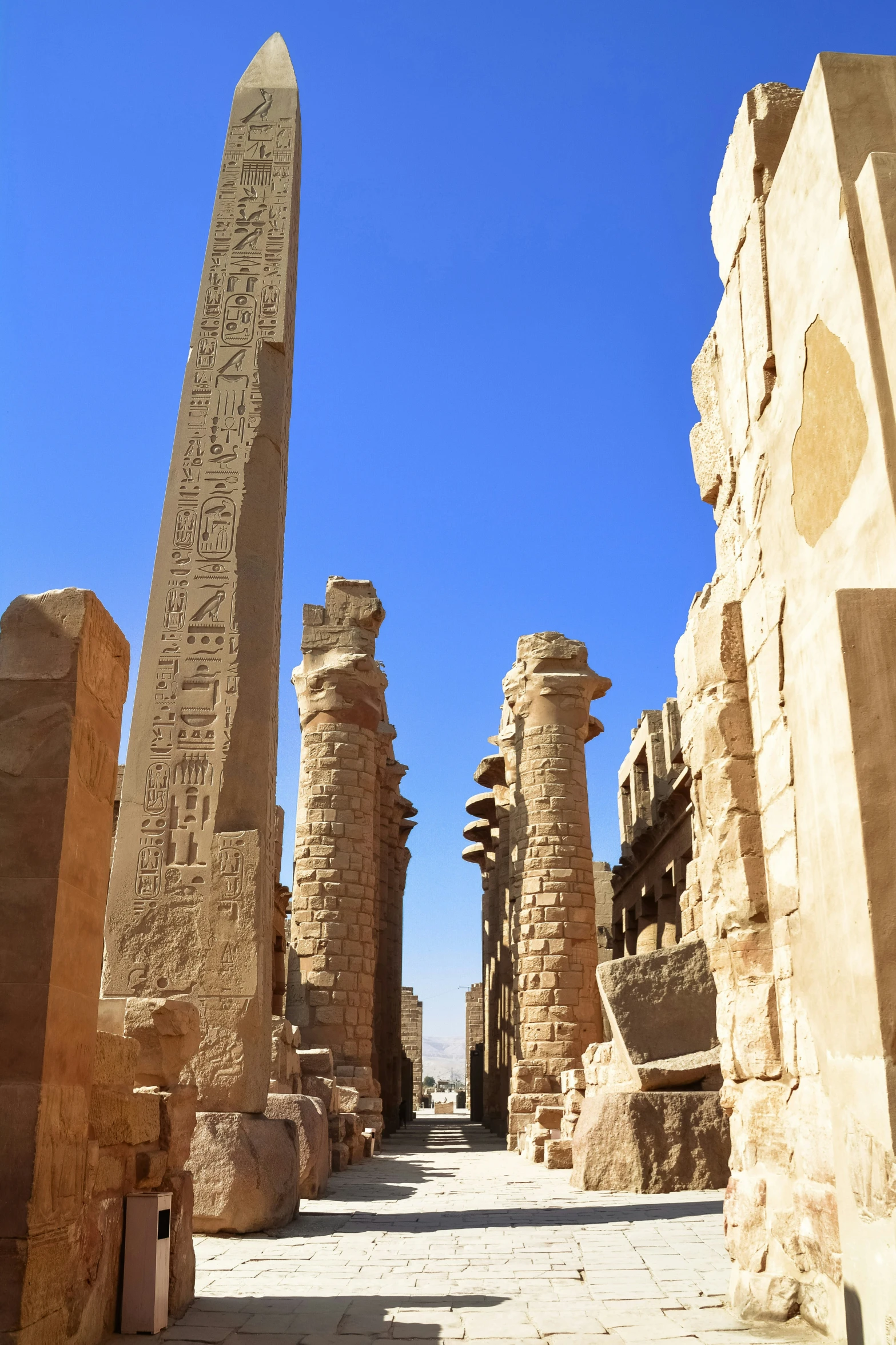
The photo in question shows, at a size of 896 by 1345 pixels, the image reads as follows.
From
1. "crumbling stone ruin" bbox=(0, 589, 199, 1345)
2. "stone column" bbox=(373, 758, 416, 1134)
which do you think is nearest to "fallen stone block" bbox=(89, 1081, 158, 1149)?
"crumbling stone ruin" bbox=(0, 589, 199, 1345)

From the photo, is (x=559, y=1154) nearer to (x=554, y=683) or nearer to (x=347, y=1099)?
(x=347, y=1099)

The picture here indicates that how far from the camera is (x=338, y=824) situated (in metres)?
15.6

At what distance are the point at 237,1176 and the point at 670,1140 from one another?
3.23 m

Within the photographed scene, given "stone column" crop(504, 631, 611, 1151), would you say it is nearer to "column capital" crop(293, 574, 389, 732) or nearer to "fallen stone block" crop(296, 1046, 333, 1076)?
"column capital" crop(293, 574, 389, 732)

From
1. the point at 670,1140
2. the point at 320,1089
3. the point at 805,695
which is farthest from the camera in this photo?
the point at 320,1089

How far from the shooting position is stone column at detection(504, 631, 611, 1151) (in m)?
15.1

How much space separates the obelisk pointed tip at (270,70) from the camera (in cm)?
1023

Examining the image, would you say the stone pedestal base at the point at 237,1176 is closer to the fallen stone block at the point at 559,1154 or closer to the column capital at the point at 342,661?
the fallen stone block at the point at 559,1154

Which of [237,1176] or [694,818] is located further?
[237,1176]

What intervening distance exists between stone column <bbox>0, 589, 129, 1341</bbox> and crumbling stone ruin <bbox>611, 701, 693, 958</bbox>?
12.4 m

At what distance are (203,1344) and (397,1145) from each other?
546 inches

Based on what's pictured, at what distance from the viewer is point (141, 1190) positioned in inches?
171

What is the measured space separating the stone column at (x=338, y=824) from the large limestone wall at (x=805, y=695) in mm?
10655

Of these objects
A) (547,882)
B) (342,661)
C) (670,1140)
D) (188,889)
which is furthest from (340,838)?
(188,889)
